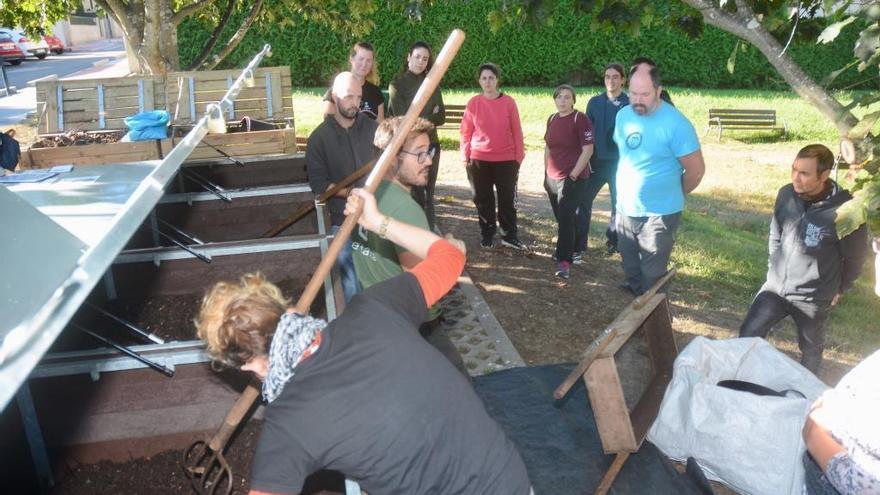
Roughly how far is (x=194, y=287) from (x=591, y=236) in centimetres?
470

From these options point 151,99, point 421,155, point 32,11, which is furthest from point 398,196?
point 32,11

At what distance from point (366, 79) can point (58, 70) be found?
24.4m

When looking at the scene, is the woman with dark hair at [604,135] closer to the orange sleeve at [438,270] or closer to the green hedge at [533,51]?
the orange sleeve at [438,270]

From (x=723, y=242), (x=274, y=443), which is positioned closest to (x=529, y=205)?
(x=723, y=242)

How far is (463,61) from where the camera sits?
67.9ft

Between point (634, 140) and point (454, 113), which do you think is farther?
point (454, 113)

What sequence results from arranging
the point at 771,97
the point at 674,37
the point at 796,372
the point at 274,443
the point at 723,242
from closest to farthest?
the point at 274,443, the point at 796,372, the point at 723,242, the point at 771,97, the point at 674,37

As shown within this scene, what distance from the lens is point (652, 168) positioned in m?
4.29

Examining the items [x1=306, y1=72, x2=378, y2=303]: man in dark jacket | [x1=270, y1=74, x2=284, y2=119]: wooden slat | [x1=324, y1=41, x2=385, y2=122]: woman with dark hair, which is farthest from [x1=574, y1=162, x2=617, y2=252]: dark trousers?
[x1=270, y1=74, x2=284, y2=119]: wooden slat

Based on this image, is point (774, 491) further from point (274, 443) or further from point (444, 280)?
point (274, 443)

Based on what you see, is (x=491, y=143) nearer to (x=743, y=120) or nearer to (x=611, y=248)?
(x=611, y=248)

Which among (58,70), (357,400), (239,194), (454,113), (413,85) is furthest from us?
(58,70)

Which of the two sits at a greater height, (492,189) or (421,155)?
(421,155)

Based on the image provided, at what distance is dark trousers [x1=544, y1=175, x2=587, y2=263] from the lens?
595 cm
